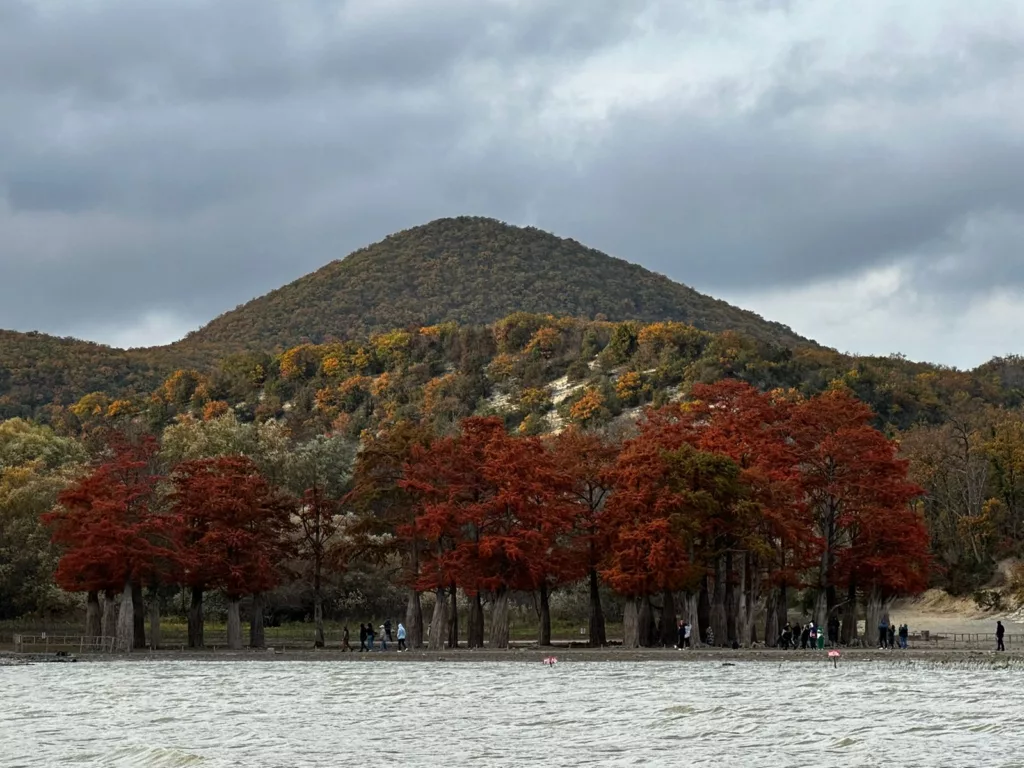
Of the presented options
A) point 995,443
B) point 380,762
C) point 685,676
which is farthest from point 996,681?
point 995,443

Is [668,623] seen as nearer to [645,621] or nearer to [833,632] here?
[645,621]

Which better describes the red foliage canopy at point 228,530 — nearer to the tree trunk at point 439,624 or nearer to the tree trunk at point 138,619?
the tree trunk at point 138,619

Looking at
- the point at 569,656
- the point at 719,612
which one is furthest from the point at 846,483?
the point at 569,656

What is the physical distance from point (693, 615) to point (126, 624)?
25935mm

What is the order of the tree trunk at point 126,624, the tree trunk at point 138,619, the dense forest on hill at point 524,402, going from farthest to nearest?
the dense forest on hill at point 524,402 < the tree trunk at point 138,619 < the tree trunk at point 126,624

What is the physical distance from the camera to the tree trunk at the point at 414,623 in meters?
72.6

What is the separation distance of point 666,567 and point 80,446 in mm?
59491

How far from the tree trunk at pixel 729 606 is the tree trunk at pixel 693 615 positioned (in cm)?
170

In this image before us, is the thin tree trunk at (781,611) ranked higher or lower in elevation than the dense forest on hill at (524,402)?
lower

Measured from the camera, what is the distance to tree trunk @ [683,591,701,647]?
223ft

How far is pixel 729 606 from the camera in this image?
72.4 metres

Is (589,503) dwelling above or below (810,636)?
above

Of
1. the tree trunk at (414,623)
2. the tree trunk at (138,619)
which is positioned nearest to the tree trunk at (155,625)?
the tree trunk at (138,619)

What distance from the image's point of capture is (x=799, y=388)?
468 feet
